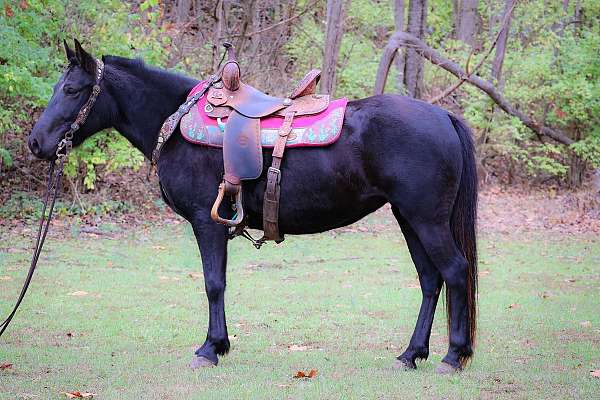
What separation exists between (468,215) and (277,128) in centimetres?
149

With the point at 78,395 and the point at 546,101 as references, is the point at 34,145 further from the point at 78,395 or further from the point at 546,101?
the point at 546,101

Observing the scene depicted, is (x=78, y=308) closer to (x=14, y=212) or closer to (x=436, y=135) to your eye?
(x=436, y=135)

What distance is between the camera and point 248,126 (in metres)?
5.68

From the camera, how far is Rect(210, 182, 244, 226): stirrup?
555 cm

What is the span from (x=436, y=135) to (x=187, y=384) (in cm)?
236

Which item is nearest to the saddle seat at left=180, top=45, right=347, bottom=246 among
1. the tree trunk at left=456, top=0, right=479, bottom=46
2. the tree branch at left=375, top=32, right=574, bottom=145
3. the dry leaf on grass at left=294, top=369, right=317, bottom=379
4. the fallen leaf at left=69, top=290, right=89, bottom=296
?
the dry leaf on grass at left=294, top=369, right=317, bottom=379

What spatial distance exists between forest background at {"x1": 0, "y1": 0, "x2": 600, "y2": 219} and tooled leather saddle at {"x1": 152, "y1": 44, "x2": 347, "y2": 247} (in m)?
6.84

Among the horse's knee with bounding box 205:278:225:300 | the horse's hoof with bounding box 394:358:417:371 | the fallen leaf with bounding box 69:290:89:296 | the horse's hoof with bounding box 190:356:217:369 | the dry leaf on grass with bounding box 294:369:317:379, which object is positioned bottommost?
the fallen leaf with bounding box 69:290:89:296

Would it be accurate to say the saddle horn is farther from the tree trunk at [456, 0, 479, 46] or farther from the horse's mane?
the tree trunk at [456, 0, 479, 46]

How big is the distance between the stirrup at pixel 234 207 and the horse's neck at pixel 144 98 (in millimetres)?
817

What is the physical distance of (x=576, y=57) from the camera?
71.7 ft

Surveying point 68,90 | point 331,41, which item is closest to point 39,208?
point 331,41

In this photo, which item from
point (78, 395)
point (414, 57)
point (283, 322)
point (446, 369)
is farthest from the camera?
point (414, 57)

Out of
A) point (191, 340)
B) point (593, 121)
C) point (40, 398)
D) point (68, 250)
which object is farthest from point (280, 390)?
point (593, 121)
